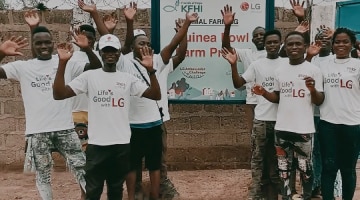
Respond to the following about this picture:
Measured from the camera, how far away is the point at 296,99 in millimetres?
4898

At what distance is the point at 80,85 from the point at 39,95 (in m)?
0.49

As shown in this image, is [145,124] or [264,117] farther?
[264,117]

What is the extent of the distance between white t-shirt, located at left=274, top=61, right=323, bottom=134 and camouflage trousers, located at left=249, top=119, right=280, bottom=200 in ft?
1.18

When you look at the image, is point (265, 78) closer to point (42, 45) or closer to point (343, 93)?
point (343, 93)

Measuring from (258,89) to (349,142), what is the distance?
3.13 ft

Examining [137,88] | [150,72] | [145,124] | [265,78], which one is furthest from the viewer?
[265,78]

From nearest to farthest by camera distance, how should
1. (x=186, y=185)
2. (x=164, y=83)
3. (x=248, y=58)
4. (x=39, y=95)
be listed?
(x=39, y=95) → (x=164, y=83) → (x=248, y=58) → (x=186, y=185)

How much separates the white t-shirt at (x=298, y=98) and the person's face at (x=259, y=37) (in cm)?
105

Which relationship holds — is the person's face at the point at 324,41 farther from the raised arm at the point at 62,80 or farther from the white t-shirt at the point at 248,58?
the raised arm at the point at 62,80

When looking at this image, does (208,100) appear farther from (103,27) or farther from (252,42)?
(103,27)

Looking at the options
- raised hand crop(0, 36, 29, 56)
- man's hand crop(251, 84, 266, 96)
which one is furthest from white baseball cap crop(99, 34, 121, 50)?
man's hand crop(251, 84, 266, 96)

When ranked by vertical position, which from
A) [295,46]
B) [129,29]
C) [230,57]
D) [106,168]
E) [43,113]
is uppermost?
[129,29]

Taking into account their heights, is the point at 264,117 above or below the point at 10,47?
below

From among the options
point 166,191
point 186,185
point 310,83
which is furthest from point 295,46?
point 186,185
